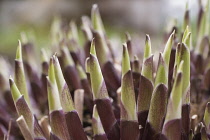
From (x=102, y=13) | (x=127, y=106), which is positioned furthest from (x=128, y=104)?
(x=102, y=13)

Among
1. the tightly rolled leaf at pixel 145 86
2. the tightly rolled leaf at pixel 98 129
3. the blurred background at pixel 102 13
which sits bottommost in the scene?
the tightly rolled leaf at pixel 98 129

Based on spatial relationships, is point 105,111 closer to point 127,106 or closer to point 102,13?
point 127,106

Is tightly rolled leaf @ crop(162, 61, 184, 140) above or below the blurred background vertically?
below

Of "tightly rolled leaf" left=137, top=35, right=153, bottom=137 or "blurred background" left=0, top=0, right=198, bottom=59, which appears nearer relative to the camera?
"tightly rolled leaf" left=137, top=35, right=153, bottom=137

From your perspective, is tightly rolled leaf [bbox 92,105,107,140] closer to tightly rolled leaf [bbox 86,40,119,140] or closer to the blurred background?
tightly rolled leaf [bbox 86,40,119,140]

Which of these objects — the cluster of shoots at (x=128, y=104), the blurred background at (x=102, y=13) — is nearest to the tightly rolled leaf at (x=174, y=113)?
the cluster of shoots at (x=128, y=104)

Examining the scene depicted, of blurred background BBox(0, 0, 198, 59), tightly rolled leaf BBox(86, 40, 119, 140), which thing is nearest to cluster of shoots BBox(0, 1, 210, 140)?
tightly rolled leaf BBox(86, 40, 119, 140)

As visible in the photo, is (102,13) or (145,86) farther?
(102,13)

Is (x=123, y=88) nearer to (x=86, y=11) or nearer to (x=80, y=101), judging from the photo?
(x=80, y=101)

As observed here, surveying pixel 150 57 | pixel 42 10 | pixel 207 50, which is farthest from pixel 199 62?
pixel 42 10

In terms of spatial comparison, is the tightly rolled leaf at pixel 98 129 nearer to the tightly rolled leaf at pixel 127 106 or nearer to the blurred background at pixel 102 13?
the tightly rolled leaf at pixel 127 106

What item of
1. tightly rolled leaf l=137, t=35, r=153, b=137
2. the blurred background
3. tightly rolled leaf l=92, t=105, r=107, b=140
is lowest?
tightly rolled leaf l=92, t=105, r=107, b=140
